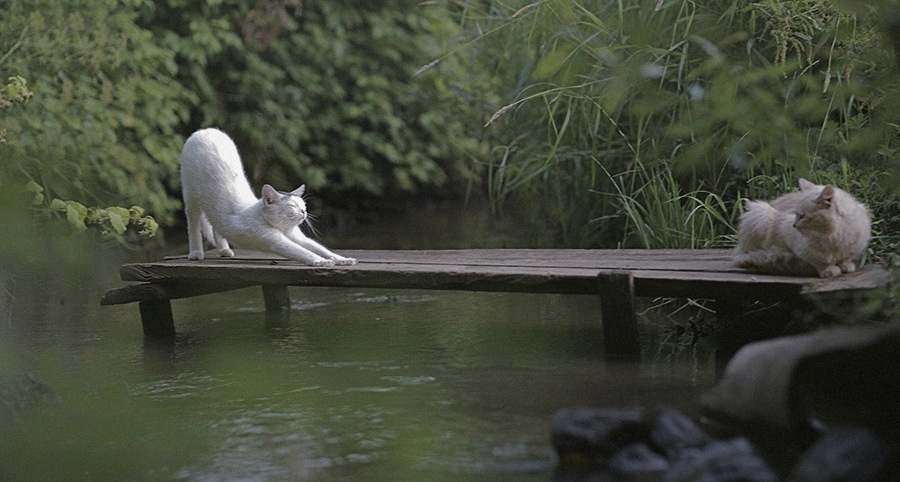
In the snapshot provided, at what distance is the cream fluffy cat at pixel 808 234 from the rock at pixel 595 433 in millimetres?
1177

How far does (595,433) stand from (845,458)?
2.08ft

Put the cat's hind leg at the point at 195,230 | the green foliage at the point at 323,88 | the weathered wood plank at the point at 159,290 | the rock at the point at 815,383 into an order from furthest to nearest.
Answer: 1. the green foliage at the point at 323,88
2. the cat's hind leg at the point at 195,230
3. the weathered wood plank at the point at 159,290
4. the rock at the point at 815,383

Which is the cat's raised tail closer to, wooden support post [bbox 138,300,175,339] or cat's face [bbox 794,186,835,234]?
cat's face [bbox 794,186,835,234]

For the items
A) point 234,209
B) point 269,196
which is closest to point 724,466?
point 269,196

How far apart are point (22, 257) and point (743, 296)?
8.42 ft

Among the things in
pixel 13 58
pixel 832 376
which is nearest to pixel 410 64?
pixel 13 58

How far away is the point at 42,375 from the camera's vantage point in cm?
421

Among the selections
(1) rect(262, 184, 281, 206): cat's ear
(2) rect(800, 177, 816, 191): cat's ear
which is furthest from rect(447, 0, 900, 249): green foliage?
(1) rect(262, 184, 281, 206): cat's ear

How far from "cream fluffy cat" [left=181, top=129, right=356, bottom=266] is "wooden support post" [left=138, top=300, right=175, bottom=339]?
28cm

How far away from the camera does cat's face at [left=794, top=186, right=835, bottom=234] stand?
362 centimetres

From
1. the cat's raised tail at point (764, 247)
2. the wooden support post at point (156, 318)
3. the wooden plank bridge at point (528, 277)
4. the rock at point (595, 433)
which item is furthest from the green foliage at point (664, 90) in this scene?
the wooden support post at point (156, 318)

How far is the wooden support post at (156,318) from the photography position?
5.02m

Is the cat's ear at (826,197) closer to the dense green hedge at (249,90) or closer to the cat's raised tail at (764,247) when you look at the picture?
the cat's raised tail at (764,247)

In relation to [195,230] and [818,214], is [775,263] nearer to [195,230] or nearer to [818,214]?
[818,214]
